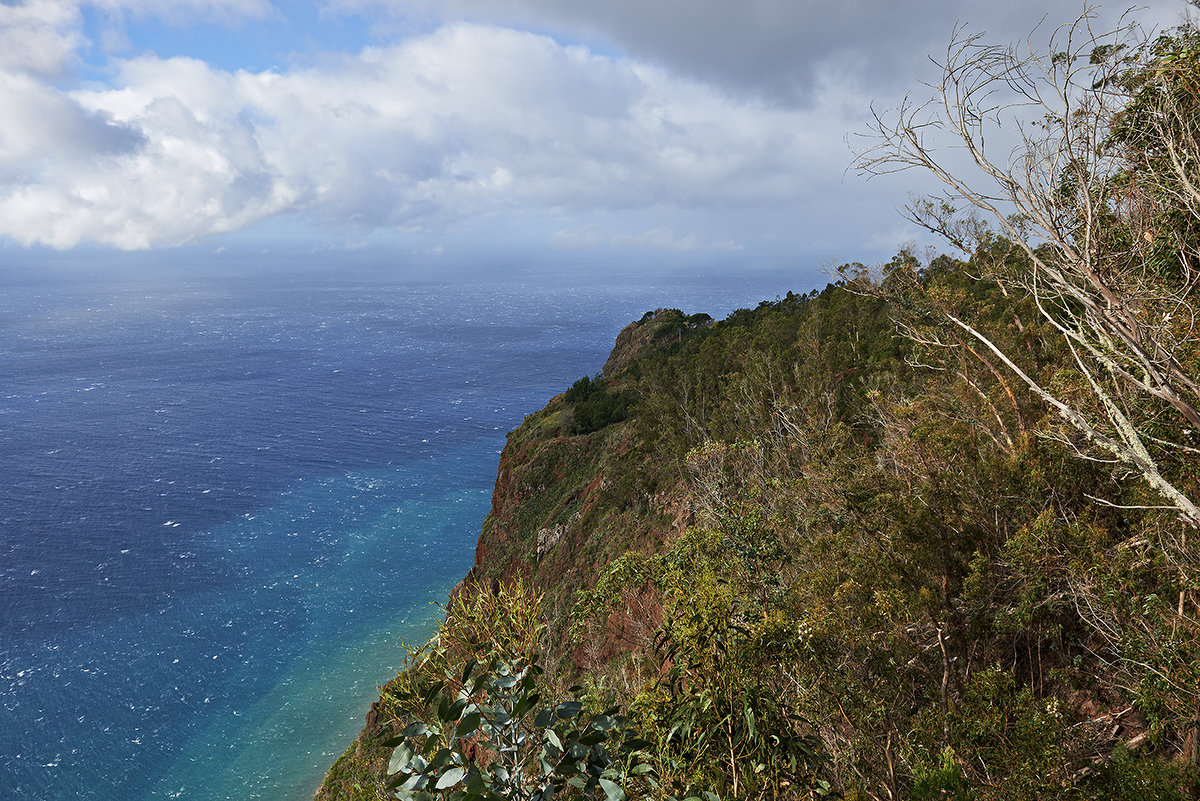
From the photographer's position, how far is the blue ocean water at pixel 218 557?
32.8 metres

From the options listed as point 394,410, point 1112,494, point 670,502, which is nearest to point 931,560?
point 1112,494

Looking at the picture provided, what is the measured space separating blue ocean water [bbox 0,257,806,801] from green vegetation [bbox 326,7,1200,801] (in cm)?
2724

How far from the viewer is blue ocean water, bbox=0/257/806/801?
107 feet

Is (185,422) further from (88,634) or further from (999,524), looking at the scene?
(999,524)

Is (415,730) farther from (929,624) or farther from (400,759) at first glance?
(929,624)

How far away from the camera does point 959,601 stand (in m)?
10.1

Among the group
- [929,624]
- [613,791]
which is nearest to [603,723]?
[613,791]

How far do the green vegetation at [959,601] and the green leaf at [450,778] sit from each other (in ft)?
0.04

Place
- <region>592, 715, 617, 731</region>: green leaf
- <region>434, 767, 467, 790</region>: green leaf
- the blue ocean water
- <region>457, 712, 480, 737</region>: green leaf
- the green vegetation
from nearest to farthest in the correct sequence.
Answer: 1. <region>434, 767, 467, 790</region>: green leaf
2. <region>457, 712, 480, 737</region>: green leaf
3. <region>592, 715, 617, 731</region>: green leaf
4. the green vegetation
5. the blue ocean water

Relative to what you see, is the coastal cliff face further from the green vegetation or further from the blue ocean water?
the blue ocean water

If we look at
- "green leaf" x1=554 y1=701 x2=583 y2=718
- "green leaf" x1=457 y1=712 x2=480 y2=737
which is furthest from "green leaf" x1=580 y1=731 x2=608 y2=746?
"green leaf" x1=457 y1=712 x2=480 y2=737

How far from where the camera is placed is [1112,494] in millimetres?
10562

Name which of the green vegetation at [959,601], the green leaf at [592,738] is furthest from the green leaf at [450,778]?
the green leaf at [592,738]

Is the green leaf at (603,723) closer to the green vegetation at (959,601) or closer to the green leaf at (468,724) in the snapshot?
the green vegetation at (959,601)
